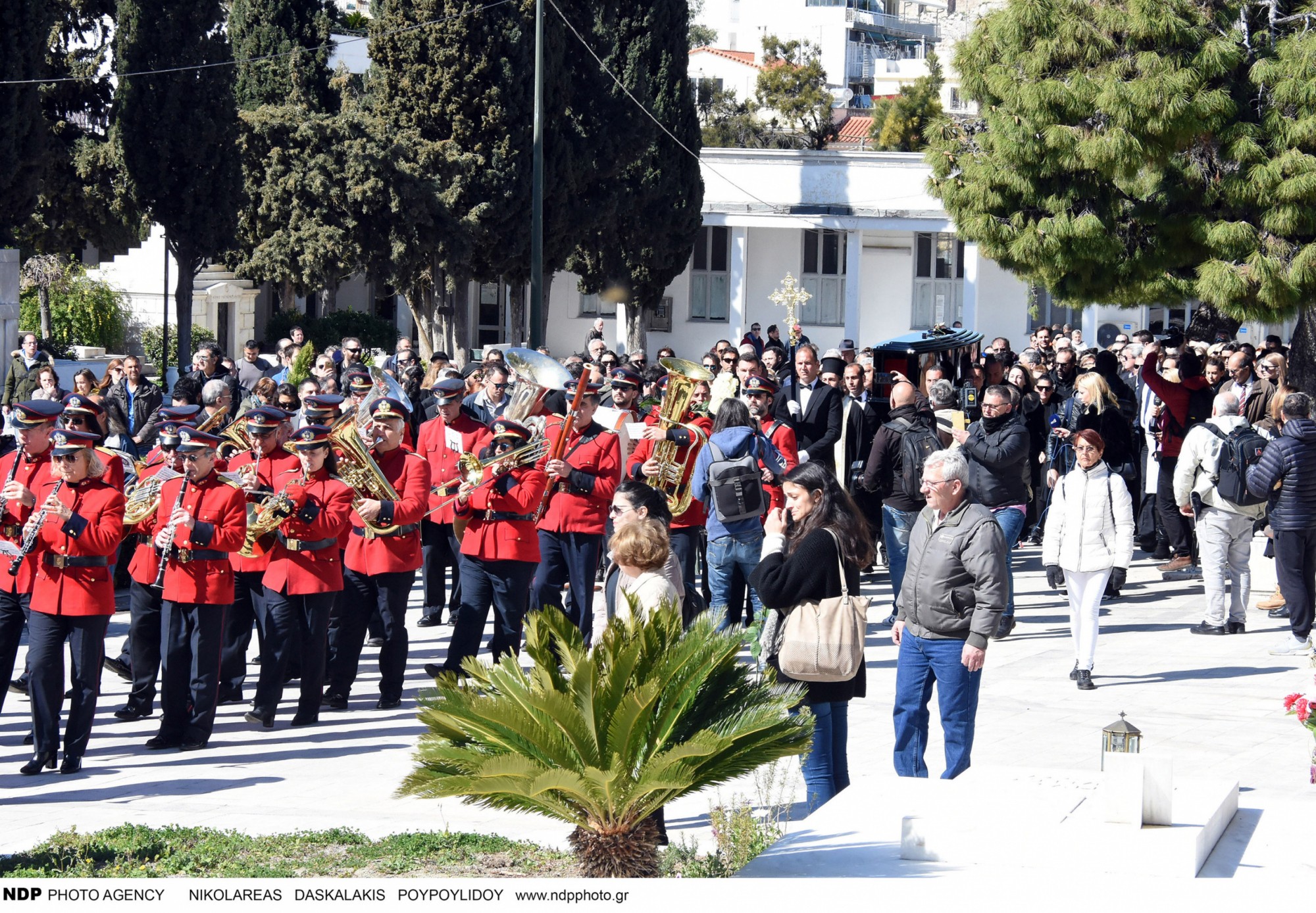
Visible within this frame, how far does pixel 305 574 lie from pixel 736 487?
9.32ft

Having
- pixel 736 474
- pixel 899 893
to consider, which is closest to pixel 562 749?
pixel 899 893

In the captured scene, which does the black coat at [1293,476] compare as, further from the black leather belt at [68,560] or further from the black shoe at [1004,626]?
the black leather belt at [68,560]

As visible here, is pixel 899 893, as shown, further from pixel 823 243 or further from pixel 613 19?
pixel 823 243

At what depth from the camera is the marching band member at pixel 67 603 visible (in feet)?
28.1

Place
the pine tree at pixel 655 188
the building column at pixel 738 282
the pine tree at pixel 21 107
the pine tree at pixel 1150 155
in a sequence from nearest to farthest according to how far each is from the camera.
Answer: the pine tree at pixel 1150 155, the pine tree at pixel 21 107, the pine tree at pixel 655 188, the building column at pixel 738 282

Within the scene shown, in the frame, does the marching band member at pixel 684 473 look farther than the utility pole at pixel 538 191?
No

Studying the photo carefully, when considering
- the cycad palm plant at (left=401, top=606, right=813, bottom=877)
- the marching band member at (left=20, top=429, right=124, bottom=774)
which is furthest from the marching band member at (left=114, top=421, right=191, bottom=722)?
the cycad palm plant at (left=401, top=606, right=813, bottom=877)

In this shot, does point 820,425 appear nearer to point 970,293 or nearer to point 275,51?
point 275,51

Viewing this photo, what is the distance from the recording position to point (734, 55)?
70.1m

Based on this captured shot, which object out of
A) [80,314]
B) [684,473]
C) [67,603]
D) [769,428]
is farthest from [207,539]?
[80,314]

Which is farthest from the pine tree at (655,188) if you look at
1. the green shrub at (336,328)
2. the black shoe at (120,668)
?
the black shoe at (120,668)

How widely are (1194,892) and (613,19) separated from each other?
3279cm

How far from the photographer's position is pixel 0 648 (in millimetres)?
8812

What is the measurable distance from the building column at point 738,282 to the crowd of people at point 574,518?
3053cm
